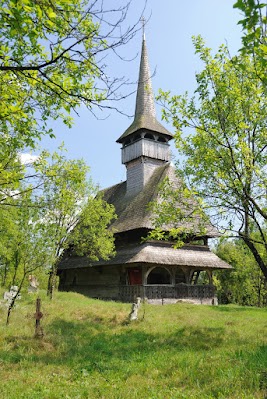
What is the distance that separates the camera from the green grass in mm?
5906

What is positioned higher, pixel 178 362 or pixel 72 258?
pixel 72 258

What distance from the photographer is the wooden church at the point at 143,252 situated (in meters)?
22.8

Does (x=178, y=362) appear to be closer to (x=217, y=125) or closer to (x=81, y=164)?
(x=217, y=125)

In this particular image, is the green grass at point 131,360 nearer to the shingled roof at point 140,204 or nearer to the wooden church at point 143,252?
the wooden church at point 143,252

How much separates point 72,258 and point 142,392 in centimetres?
2519

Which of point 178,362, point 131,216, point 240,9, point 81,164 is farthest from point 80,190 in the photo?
point 240,9

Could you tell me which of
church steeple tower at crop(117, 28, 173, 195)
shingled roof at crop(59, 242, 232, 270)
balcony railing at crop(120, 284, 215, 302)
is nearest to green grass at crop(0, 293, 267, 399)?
shingled roof at crop(59, 242, 232, 270)

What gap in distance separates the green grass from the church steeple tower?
17.4 meters

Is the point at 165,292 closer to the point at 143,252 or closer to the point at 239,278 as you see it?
the point at 143,252

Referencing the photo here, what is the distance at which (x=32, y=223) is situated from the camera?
14.0m

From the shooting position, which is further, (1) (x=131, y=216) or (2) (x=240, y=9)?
(1) (x=131, y=216)

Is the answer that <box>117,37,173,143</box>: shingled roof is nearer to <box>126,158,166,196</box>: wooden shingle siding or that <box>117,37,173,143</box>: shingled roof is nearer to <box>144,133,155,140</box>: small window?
<box>144,133,155,140</box>: small window

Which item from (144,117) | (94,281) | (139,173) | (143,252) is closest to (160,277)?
(94,281)

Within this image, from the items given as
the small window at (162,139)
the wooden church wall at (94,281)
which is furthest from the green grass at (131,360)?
the small window at (162,139)
